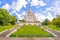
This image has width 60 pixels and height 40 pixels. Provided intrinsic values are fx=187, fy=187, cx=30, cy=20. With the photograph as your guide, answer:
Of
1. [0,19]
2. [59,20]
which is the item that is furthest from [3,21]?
[59,20]

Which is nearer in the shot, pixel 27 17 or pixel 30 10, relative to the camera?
pixel 27 17

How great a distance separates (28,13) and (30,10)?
2852 millimetres

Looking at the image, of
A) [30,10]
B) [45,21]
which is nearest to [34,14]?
[30,10]

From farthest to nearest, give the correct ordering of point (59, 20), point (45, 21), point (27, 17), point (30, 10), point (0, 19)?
point (30, 10)
point (27, 17)
point (45, 21)
point (59, 20)
point (0, 19)

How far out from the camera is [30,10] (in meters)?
106

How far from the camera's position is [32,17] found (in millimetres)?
101000

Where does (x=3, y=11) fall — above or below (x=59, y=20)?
above

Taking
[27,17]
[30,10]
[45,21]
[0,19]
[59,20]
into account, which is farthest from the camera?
[30,10]

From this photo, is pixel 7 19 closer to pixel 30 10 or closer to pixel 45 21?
pixel 45 21

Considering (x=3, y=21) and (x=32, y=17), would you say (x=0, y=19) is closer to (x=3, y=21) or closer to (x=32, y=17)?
(x=3, y=21)

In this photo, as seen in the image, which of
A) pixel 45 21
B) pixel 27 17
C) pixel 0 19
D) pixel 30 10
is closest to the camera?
pixel 0 19

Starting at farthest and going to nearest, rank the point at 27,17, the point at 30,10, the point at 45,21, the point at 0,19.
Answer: the point at 30,10 < the point at 27,17 < the point at 45,21 < the point at 0,19

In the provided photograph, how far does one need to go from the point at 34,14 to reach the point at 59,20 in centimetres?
4826

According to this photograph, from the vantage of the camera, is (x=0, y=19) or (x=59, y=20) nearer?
(x=0, y=19)
